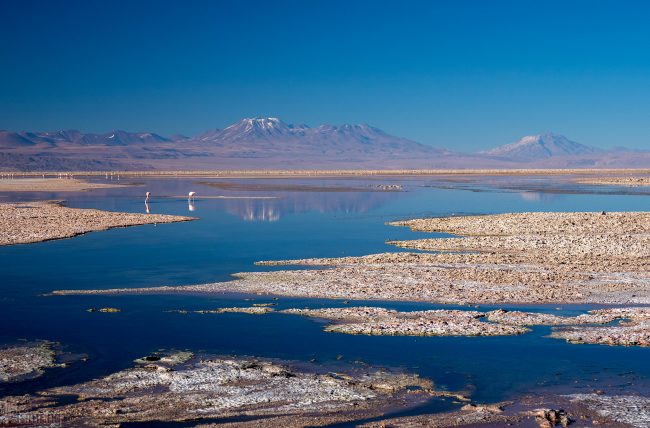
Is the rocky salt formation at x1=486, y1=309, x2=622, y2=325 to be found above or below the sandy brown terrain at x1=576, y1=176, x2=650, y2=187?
below

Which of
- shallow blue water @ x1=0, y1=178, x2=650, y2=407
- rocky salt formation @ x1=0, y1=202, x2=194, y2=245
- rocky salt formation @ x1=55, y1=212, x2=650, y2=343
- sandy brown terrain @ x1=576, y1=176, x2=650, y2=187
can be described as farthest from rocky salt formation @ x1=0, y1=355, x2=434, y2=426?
sandy brown terrain @ x1=576, y1=176, x2=650, y2=187

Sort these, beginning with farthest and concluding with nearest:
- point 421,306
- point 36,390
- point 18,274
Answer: point 18,274 < point 421,306 < point 36,390

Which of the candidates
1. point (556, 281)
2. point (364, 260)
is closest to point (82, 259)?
point (364, 260)

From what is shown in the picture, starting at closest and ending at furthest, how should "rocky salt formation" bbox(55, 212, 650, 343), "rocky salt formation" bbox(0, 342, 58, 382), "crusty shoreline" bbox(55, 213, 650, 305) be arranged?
"rocky salt formation" bbox(0, 342, 58, 382) → "rocky salt formation" bbox(55, 212, 650, 343) → "crusty shoreline" bbox(55, 213, 650, 305)

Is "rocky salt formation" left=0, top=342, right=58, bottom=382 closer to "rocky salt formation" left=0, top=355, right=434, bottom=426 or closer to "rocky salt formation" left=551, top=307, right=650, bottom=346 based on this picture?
"rocky salt formation" left=0, top=355, right=434, bottom=426

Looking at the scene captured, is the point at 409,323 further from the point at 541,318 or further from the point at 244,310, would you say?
the point at 244,310

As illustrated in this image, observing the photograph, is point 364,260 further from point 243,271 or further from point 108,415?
point 108,415

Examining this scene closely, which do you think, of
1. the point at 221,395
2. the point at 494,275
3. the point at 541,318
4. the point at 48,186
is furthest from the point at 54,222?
the point at 48,186

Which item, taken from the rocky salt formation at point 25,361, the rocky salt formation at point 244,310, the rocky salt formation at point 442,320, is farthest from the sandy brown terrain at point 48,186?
the rocky salt formation at point 25,361
